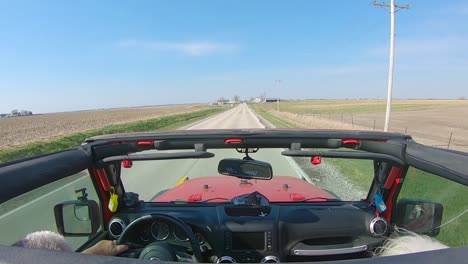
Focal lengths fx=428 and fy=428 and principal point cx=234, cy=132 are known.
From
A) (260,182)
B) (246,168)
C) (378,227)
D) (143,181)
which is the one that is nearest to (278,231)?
(246,168)

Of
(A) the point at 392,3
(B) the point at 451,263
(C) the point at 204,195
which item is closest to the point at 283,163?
(C) the point at 204,195

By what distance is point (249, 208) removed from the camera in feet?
10.6

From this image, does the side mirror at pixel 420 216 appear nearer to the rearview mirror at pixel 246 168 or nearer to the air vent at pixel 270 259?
the air vent at pixel 270 259

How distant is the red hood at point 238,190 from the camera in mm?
3937

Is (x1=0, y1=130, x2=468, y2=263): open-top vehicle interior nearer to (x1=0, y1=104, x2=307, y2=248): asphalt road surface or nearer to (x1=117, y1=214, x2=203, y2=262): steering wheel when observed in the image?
(x1=117, y1=214, x2=203, y2=262): steering wheel

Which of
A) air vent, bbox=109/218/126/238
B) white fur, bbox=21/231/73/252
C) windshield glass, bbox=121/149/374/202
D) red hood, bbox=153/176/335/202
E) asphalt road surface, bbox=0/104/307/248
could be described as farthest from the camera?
windshield glass, bbox=121/149/374/202

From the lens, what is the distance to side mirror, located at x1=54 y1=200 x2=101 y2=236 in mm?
3092

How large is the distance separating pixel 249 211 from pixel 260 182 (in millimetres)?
1303

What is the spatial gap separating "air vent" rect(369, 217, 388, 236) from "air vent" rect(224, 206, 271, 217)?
78 centimetres

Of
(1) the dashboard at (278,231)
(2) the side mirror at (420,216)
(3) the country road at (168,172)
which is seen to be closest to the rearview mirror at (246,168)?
(1) the dashboard at (278,231)

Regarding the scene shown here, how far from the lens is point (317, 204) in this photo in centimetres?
358

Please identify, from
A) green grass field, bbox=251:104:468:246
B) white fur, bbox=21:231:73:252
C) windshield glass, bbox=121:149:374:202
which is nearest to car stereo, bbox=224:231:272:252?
windshield glass, bbox=121:149:374:202

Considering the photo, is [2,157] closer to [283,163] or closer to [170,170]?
[170,170]

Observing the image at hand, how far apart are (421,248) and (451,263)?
2.93 feet
